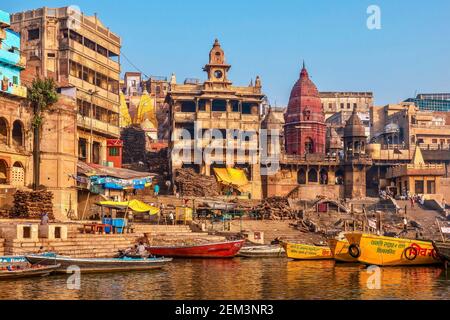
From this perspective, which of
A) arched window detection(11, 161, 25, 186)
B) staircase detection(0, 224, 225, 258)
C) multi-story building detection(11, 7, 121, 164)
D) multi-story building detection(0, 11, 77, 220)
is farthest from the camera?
multi-story building detection(11, 7, 121, 164)

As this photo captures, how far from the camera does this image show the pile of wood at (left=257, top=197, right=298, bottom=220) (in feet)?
166

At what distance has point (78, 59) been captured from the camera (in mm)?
55438

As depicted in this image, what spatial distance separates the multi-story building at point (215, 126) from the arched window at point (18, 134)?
2226cm

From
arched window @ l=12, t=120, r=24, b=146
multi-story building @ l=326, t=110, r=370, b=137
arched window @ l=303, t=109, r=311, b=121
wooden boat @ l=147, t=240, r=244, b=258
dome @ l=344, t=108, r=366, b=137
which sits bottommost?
wooden boat @ l=147, t=240, r=244, b=258

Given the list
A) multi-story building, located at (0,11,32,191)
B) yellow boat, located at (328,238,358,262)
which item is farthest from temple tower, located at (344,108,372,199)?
multi-story building, located at (0,11,32,191)

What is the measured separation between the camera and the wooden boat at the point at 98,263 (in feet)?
88.4

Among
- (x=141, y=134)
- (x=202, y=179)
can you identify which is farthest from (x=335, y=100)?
(x=202, y=179)

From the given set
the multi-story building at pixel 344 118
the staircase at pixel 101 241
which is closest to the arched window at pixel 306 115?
the multi-story building at pixel 344 118

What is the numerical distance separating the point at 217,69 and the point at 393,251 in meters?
37.6

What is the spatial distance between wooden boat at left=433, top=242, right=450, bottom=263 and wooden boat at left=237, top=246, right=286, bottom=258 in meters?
10.5

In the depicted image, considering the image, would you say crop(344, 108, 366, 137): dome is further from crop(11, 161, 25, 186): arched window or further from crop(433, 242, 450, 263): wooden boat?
crop(11, 161, 25, 186): arched window

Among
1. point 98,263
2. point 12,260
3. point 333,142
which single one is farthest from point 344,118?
point 12,260

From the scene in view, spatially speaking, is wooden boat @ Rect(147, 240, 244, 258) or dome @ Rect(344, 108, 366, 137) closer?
wooden boat @ Rect(147, 240, 244, 258)
